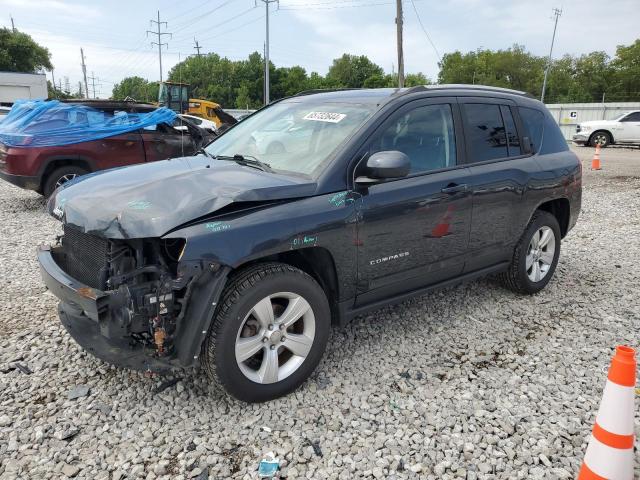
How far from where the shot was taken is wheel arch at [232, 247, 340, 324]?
303cm

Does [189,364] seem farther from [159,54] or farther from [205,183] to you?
[159,54]

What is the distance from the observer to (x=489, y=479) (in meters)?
2.39

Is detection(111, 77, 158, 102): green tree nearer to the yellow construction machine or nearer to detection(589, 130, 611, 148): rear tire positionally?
the yellow construction machine

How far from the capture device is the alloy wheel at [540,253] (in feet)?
15.0

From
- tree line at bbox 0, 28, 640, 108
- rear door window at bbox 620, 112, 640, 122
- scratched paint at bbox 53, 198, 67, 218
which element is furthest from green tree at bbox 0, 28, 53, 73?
scratched paint at bbox 53, 198, 67, 218

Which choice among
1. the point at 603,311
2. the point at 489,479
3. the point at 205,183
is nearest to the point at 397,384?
the point at 489,479

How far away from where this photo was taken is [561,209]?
4.91 meters

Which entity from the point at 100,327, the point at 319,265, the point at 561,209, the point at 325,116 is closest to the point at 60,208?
the point at 100,327

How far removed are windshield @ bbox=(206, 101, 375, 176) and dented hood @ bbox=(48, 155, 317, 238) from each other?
0.24 meters

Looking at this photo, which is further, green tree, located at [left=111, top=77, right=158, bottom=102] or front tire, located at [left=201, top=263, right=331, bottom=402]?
green tree, located at [left=111, top=77, right=158, bottom=102]

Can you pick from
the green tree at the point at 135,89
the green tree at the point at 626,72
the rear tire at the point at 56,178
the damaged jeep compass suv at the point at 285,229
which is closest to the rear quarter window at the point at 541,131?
the damaged jeep compass suv at the point at 285,229

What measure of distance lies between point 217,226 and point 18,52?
71031mm

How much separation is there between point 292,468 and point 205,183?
1648 mm

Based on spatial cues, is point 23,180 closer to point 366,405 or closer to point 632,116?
point 366,405
